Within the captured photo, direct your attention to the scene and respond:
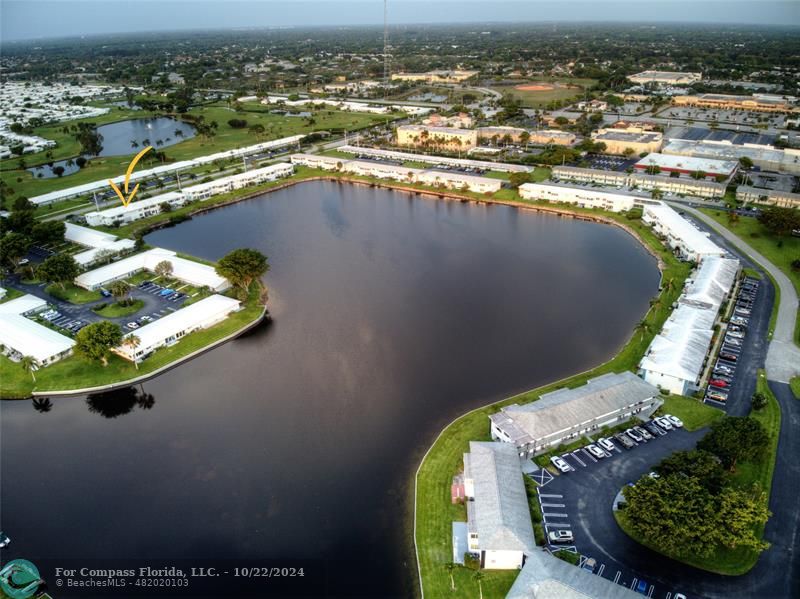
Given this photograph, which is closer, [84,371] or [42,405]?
[42,405]

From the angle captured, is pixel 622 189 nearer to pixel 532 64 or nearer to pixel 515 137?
pixel 515 137

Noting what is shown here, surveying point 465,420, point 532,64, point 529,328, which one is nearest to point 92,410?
point 465,420

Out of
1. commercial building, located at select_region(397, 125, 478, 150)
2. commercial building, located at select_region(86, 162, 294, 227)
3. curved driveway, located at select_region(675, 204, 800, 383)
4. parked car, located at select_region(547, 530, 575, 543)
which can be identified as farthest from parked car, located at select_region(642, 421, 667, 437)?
commercial building, located at select_region(397, 125, 478, 150)

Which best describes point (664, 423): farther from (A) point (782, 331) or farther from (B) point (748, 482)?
(A) point (782, 331)

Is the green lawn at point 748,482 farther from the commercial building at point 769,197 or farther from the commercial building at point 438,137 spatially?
the commercial building at point 438,137

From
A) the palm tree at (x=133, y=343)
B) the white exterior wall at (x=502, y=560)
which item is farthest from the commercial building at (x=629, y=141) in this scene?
the white exterior wall at (x=502, y=560)

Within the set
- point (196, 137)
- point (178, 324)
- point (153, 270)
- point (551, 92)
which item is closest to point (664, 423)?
point (178, 324)

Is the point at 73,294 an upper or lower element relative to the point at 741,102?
lower
